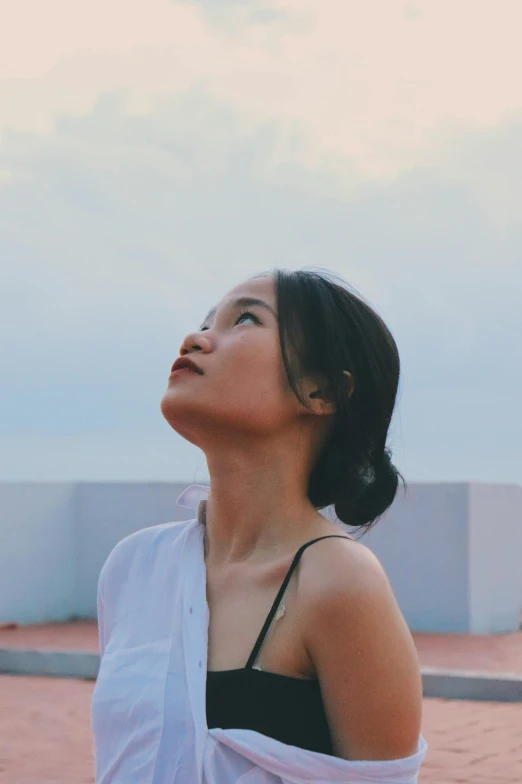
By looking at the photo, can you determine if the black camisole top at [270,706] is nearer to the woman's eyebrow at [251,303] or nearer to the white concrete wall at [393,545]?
the woman's eyebrow at [251,303]

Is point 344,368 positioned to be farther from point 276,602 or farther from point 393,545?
point 393,545

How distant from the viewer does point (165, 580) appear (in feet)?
5.98

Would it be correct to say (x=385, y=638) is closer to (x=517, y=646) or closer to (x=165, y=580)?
(x=165, y=580)

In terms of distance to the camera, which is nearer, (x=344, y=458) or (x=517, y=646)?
(x=344, y=458)

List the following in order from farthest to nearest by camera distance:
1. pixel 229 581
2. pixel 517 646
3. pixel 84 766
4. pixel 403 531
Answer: pixel 403 531 → pixel 517 646 → pixel 84 766 → pixel 229 581

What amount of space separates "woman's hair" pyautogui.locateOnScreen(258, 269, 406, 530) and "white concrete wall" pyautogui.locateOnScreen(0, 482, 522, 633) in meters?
8.84

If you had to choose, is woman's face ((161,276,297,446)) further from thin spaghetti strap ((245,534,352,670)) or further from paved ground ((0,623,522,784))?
paved ground ((0,623,522,784))

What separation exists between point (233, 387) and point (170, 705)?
482mm

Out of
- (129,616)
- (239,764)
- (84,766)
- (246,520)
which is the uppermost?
(246,520)

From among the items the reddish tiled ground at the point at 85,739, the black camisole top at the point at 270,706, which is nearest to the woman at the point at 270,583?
the black camisole top at the point at 270,706

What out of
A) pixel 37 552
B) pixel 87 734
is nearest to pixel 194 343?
pixel 87 734

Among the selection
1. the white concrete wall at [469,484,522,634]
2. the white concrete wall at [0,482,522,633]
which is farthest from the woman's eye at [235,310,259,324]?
the white concrete wall at [469,484,522,634]

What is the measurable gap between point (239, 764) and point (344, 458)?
572 mm

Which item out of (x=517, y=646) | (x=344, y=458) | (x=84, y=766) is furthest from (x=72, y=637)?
(x=344, y=458)
